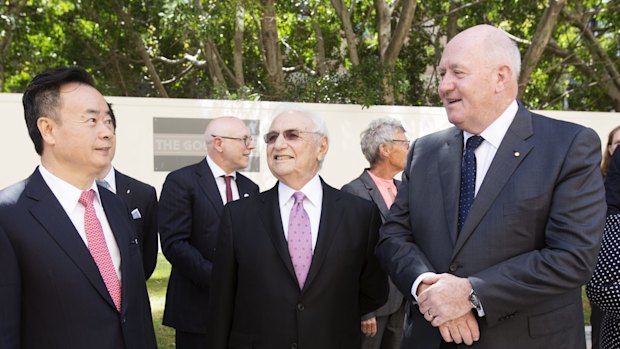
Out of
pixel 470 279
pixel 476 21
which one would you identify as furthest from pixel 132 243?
pixel 476 21

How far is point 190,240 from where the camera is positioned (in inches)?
190

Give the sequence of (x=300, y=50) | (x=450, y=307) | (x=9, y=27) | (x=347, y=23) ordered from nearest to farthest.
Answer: (x=450, y=307), (x=347, y=23), (x=9, y=27), (x=300, y=50)

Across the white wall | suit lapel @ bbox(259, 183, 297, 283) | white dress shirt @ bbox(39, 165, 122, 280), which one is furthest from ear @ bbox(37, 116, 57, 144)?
the white wall

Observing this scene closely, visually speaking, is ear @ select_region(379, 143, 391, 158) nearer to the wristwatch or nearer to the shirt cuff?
the shirt cuff

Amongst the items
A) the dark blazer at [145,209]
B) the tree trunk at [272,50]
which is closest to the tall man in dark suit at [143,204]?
the dark blazer at [145,209]

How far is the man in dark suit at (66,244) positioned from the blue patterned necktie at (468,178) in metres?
1.42

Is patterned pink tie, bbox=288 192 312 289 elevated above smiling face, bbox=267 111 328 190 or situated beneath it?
situated beneath

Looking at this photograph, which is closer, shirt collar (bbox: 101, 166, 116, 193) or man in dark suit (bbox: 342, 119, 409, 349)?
man in dark suit (bbox: 342, 119, 409, 349)

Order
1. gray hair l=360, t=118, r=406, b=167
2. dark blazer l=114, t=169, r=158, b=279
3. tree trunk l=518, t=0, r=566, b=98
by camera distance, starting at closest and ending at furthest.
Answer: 1. dark blazer l=114, t=169, r=158, b=279
2. gray hair l=360, t=118, r=406, b=167
3. tree trunk l=518, t=0, r=566, b=98

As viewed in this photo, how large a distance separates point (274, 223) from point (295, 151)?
0.38 metres

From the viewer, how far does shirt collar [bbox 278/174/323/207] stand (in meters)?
3.57

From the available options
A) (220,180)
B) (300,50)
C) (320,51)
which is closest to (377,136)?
(220,180)

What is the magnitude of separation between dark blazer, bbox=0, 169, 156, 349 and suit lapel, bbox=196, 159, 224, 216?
2.03m

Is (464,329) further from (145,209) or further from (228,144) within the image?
(145,209)
